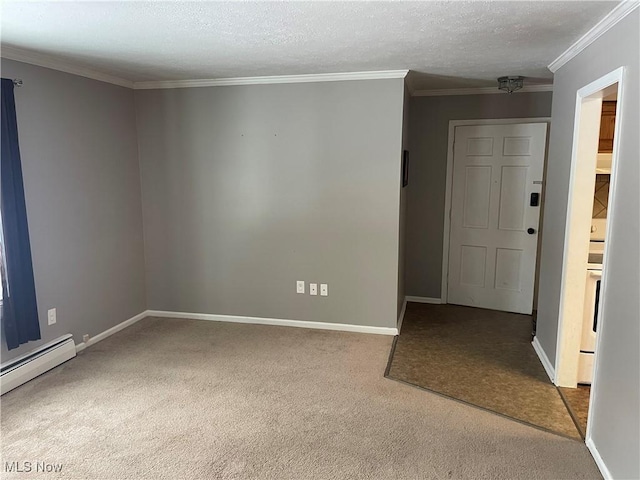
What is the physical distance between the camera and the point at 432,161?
486 centimetres

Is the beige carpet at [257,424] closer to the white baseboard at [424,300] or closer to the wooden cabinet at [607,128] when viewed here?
the white baseboard at [424,300]

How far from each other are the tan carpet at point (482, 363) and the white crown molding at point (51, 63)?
3.39 metres

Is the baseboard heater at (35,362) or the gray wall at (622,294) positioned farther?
the baseboard heater at (35,362)

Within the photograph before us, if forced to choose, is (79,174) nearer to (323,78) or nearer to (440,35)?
(323,78)

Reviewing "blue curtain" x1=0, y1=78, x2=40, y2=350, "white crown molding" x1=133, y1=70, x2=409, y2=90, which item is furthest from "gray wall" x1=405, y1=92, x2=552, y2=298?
"blue curtain" x1=0, y1=78, x2=40, y2=350

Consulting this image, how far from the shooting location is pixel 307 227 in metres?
4.18

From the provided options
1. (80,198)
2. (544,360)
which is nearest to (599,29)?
(544,360)

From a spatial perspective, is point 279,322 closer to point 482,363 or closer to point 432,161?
point 482,363

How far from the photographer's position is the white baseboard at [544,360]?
10.6 feet

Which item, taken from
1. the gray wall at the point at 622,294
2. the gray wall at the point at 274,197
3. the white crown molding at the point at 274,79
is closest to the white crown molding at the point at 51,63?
the white crown molding at the point at 274,79

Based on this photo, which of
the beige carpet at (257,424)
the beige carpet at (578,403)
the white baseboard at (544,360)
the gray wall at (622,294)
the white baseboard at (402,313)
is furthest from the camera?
the white baseboard at (402,313)

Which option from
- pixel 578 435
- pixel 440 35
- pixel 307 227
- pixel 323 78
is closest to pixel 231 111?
pixel 323 78

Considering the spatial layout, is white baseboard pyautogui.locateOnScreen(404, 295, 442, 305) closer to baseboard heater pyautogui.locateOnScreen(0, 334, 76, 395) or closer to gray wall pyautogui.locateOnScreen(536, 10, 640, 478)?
gray wall pyautogui.locateOnScreen(536, 10, 640, 478)

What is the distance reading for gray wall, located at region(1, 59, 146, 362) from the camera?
3.26 meters
